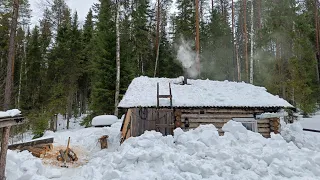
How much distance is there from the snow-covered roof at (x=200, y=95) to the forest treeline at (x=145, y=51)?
5780mm

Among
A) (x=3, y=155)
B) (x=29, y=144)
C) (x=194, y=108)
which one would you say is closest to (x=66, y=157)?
(x=29, y=144)

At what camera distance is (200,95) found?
11.3 meters

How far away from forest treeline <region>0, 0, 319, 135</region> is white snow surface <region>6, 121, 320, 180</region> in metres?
9.75

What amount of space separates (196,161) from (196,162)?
9 centimetres

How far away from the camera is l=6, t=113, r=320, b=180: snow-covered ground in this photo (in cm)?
647

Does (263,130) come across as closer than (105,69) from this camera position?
Yes

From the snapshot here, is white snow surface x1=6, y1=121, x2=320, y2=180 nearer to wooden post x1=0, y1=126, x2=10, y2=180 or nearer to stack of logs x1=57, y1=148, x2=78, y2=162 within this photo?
wooden post x1=0, y1=126, x2=10, y2=180

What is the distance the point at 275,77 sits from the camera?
1902 centimetres

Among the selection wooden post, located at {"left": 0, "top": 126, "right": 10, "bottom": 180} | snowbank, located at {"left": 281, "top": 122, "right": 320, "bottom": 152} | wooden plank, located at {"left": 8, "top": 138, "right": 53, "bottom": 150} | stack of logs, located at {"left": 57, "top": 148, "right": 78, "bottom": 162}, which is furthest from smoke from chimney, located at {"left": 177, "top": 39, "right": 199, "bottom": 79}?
wooden post, located at {"left": 0, "top": 126, "right": 10, "bottom": 180}

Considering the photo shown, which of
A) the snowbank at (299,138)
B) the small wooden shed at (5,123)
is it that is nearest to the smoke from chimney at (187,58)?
the snowbank at (299,138)

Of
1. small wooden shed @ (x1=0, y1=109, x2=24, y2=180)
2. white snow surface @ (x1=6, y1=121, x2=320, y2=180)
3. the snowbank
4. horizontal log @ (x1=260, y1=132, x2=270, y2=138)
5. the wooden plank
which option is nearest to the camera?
small wooden shed @ (x1=0, y1=109, x2=24, y2=180)

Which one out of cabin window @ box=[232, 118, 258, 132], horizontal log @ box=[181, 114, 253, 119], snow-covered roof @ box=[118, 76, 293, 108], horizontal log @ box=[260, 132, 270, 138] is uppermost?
snow-covered roof @ box=[118, 76, 293, 108]

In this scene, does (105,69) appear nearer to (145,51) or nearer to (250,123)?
(145,51)

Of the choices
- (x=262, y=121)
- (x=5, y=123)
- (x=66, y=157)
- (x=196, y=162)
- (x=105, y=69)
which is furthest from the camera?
(x=105, y=69)
